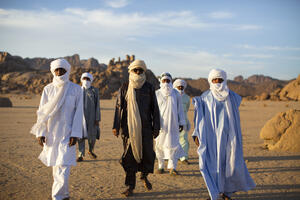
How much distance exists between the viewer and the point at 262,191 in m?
4.89

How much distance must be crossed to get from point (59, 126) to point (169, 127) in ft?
8.22

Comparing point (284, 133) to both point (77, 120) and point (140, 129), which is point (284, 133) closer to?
point (140, 129)

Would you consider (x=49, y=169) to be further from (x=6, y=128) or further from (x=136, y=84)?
(x=6, y=128)

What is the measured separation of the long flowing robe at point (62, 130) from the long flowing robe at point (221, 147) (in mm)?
1803

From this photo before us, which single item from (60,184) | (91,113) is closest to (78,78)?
(91,113)

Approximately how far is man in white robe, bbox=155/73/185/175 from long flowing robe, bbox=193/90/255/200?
1.61 m

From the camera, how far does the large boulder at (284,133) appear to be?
8109mm

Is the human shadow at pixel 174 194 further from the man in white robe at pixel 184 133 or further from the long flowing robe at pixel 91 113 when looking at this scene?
the long flowing robe at pixel 91 113

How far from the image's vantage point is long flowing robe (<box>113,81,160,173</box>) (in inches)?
182

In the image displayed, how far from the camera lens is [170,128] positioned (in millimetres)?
6000

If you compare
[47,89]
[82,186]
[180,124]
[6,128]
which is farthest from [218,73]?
[6,128]

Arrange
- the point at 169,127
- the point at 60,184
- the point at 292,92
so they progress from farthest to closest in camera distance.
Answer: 1. the point at 292,92
2. the point at 169,127
3. the point at 60,184

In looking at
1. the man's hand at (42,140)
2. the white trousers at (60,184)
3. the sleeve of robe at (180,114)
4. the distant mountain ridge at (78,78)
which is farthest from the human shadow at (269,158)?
the distant mountain ridge at (78,78)

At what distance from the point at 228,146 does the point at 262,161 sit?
3.40 meters
